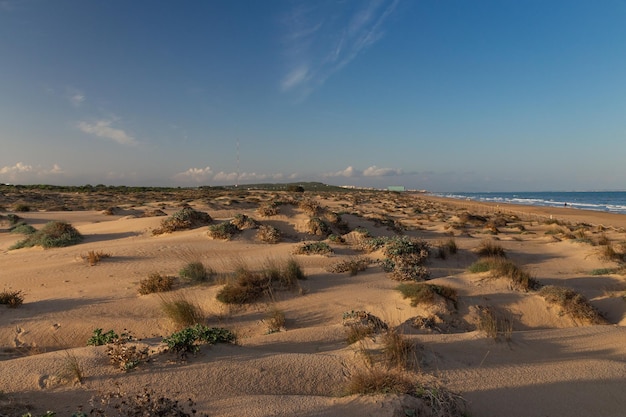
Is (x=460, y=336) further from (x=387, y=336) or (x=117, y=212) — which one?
(x=117, y=212)

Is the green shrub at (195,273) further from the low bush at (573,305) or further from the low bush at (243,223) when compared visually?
the low bush at (573,305)

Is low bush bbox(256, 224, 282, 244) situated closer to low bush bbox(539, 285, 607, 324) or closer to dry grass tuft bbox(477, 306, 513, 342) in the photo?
dry grass tuft bbox(477, 306, 513, 342)

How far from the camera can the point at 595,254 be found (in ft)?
48.1

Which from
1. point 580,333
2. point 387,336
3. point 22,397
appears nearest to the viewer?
point 22,397

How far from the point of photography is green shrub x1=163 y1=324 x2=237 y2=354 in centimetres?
493

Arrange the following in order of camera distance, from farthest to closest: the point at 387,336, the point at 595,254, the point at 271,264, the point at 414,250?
the point at 595,254 → the point at 414,250 → the point at 271,264 → the point at 387,336

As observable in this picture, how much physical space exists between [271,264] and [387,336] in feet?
19.3

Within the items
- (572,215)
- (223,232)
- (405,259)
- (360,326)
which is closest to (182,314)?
(360,326)

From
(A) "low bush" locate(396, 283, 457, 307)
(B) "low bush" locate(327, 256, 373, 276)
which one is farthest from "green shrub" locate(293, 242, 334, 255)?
(A) "low bush" locate(396, 283, 457, 307)

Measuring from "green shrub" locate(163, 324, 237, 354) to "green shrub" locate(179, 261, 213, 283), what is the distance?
4.84 m

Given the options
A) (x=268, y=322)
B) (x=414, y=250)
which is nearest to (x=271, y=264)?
(x=268, y=322)

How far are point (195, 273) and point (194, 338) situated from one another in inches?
209

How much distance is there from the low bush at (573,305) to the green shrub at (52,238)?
16569mm

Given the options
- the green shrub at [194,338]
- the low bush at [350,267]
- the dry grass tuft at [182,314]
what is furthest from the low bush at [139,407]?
the low bush at [350,267]
